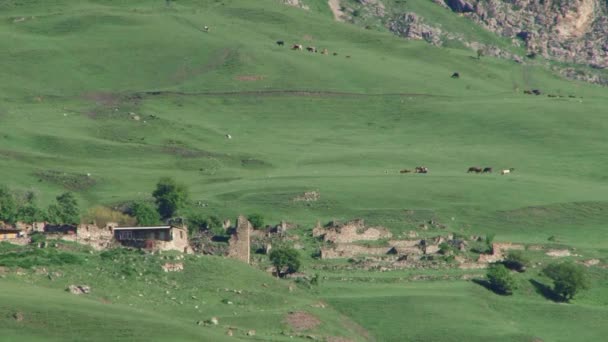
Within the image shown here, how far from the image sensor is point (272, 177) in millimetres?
139125

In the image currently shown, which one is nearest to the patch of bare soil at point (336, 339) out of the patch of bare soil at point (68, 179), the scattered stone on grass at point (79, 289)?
the scattered stone on grass at point (79, 289)

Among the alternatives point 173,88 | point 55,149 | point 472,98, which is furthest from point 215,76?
point 55,149

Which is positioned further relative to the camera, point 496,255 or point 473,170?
point 473,170

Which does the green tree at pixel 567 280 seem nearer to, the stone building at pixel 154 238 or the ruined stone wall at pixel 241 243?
the ruined stone wall at pixel 241 243

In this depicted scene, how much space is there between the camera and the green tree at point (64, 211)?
11119cm

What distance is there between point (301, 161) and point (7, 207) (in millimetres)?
43394

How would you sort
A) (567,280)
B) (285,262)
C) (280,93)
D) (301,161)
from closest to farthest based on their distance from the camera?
(285,262) < (567,280) < (301,161) < (280,93)

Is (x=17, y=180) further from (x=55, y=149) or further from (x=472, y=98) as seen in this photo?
(x=472, y=98)

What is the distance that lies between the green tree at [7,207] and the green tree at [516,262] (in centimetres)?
2694

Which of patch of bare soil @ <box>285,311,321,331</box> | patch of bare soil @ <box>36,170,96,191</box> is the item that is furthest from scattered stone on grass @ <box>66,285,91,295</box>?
patch of bare soil @ <box>36,170,96,191</box>

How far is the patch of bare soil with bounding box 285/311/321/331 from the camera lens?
90500 millimetres

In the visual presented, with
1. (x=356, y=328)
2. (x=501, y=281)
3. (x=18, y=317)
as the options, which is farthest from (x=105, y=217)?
(x=18, y=317)

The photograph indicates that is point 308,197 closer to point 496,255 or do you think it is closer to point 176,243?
point 496,255

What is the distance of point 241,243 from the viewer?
109 m
